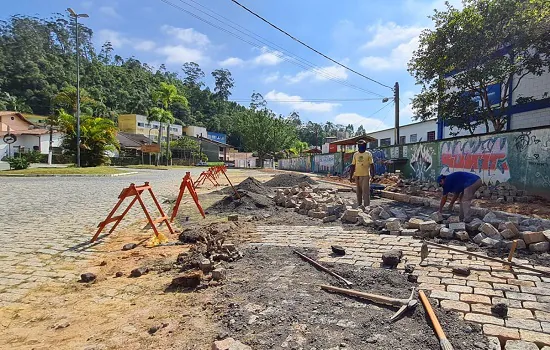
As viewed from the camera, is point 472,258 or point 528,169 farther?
point 528,169

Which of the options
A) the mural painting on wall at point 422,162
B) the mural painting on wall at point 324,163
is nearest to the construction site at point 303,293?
the mural painting on wall at point 422,162

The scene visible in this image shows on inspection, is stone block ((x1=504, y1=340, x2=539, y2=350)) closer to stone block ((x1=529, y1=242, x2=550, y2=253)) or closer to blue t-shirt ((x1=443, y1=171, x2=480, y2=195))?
stone block ((x1=529, y1=242, x2=550, y2=253))

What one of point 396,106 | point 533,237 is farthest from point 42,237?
point 396,106

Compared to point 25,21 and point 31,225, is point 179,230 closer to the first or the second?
point 31,225

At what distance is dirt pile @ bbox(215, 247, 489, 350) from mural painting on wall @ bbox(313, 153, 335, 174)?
3002 cm

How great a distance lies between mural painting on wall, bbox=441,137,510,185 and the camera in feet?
39.7

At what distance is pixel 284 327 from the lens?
2.85m

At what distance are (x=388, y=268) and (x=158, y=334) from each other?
9.39 feet

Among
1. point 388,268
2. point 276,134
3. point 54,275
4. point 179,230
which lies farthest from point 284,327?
point 276,134

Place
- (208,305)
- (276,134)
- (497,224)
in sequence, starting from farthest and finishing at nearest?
1. (276,134)
2. (497,224)
3. (208,305)

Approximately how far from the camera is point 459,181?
726cm

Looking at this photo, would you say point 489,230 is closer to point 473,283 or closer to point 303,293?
point 473,283

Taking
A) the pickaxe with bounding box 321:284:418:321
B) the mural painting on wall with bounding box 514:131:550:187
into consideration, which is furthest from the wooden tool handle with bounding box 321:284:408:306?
the mural painting on wall with bounding box 514:131:550:187

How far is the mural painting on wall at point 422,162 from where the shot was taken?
16703 mm
